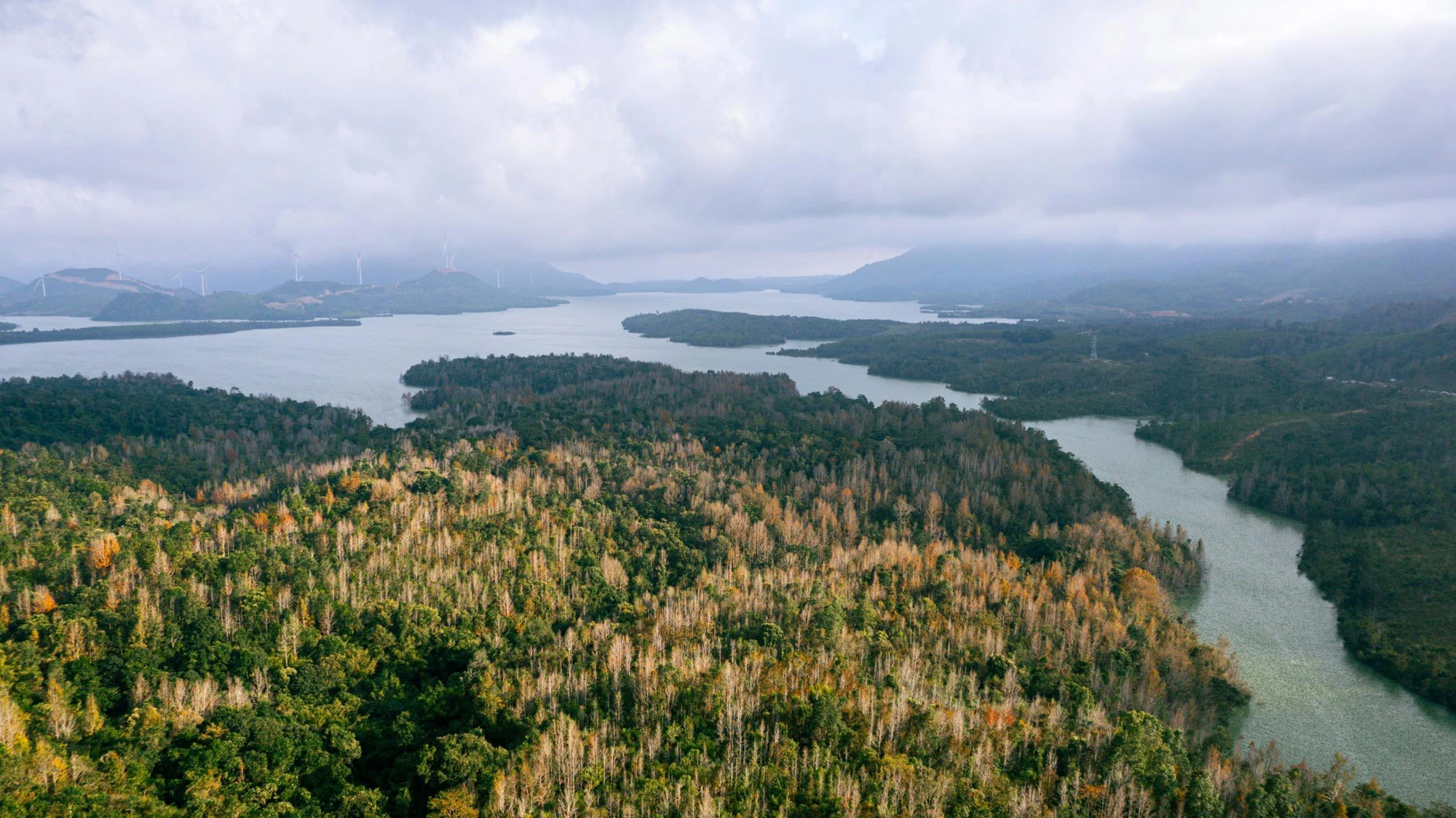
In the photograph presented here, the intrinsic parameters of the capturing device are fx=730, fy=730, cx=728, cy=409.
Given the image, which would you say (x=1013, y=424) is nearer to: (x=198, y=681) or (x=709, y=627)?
(x=709, y=627)

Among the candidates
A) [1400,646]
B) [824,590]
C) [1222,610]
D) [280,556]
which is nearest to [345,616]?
[280,556]

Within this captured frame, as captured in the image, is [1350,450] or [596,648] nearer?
[596,648]

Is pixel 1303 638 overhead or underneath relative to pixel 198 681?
underneath

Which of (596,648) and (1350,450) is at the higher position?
(596,648)

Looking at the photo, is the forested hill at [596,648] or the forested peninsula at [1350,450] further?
the forested peninsula at [1350,450]

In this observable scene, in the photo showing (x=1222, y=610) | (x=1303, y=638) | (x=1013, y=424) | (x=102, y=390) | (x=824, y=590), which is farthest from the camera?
(x=102, y=390)

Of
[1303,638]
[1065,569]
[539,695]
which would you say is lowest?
[1303,638]

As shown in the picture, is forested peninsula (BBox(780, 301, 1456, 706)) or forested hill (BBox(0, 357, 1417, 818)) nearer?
forested hill (BBox(0, 357, 1417, 818))

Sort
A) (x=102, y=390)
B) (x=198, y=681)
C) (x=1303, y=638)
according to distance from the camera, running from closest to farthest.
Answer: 1. (x=198, y=681)
2. (x=1303, y=638)
3. (x=102, y=390)
